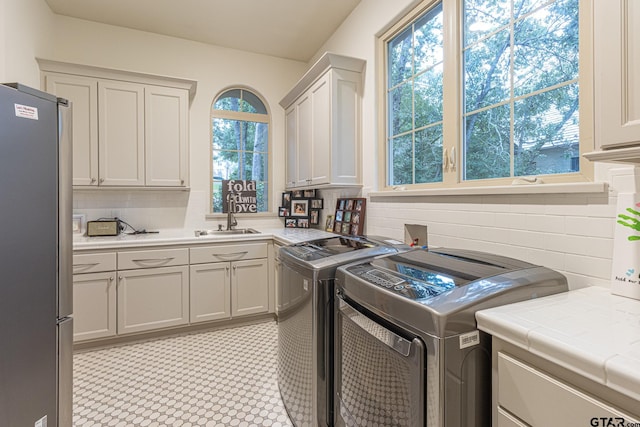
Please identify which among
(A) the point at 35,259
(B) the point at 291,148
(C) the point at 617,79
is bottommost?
(A) the point at 35,259

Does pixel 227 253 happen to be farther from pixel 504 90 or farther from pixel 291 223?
pixel 504 90

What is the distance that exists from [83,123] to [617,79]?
11.6ft

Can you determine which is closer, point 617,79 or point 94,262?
point 617,79

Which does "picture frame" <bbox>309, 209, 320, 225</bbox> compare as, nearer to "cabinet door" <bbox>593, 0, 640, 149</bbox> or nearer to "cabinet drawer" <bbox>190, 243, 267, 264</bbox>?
"cabinet drawer" <bbox>190, 243, 267, 264</bbox>

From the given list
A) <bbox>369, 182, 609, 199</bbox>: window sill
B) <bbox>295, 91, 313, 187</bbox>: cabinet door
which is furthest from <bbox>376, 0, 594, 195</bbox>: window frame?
<bbox>295, 91, 313, 187</bbox>: cabinet door

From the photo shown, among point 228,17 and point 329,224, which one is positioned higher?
point 228,17

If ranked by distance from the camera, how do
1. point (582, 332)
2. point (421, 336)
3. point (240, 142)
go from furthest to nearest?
point (240, 142) → point (421, 336) → point (582, 332)

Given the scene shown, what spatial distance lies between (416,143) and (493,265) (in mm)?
1194

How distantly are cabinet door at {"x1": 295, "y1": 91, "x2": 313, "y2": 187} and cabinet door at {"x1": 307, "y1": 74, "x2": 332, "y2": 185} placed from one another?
0.06 m

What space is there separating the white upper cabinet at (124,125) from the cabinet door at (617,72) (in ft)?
10.3

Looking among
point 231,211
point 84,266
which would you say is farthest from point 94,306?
point 231,211

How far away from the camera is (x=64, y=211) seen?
1350 millimetres

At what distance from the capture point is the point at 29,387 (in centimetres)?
121

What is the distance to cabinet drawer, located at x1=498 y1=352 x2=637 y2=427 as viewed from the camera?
2.24 feet
